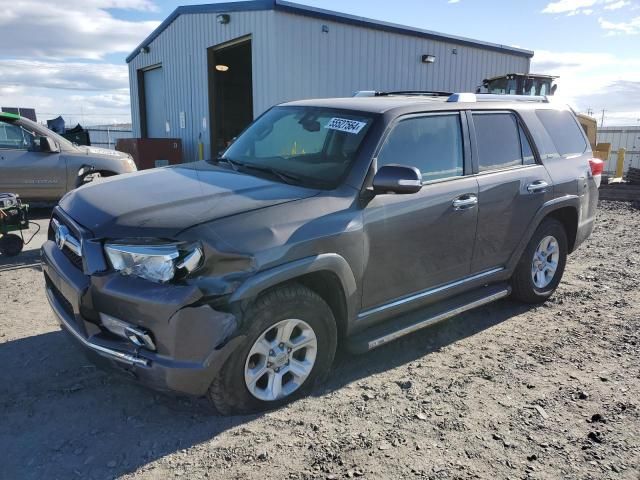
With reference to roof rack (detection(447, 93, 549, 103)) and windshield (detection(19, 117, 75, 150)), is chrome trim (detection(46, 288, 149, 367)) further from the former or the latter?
windshield (detection(19, 117, 75, 150))

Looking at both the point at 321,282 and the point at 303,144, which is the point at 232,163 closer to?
the point at 303,144

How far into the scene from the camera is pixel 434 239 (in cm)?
374

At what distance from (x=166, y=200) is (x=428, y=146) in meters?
1.94

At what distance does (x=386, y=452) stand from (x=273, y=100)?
36.5 ft

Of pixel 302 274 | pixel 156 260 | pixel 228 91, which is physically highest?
pixel 228 91

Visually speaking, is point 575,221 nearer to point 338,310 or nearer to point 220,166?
point 338,310

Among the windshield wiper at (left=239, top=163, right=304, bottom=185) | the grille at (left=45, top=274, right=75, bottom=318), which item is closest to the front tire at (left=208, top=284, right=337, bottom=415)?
the windshield wiper at (left=239, top=163, right=304, bottom=185)

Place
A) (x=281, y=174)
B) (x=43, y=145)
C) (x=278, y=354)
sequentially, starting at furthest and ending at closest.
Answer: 1. (x=43, y=145)
2. (x=281, y=174)
3. (x=278, y=354)

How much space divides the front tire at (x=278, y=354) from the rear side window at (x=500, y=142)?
1988mm

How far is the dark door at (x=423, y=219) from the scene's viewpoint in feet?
11.2

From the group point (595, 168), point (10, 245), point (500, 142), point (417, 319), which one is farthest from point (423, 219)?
point (10, 245)

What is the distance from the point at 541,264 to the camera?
16.6ft

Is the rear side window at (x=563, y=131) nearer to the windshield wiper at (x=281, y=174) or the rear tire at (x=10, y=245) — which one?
the windshield wiper at (x=281, y=174)

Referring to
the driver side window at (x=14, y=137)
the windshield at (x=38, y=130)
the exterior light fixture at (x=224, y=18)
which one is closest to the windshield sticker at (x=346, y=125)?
the windshield at (x=38, y=130)
